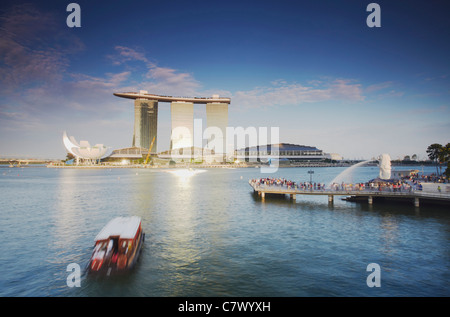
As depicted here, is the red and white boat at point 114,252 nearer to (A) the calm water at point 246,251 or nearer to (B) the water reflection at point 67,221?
(A) the calm water at point 246,251

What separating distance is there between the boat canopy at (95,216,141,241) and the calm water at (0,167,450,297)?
2344 millimetres

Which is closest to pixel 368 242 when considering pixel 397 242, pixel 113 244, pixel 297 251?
pixel 397 242

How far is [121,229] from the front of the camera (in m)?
19.6

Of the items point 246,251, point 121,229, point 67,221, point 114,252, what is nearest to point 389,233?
point 246,251

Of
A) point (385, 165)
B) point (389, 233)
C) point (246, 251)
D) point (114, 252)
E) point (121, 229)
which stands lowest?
point (246, 251)

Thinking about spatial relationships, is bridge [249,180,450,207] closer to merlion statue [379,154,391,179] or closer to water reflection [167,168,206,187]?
merlion statue [379,154,391,179]

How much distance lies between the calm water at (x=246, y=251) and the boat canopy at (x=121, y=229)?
2344 mm

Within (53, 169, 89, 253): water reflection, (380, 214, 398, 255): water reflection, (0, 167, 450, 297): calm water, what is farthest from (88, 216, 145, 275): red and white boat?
(380, 214, 398, 255): water reflection

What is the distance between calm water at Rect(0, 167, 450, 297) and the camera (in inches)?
618

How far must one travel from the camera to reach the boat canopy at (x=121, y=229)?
1829cm

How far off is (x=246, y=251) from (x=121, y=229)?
10153 mm

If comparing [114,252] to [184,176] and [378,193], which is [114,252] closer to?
[378,193]
